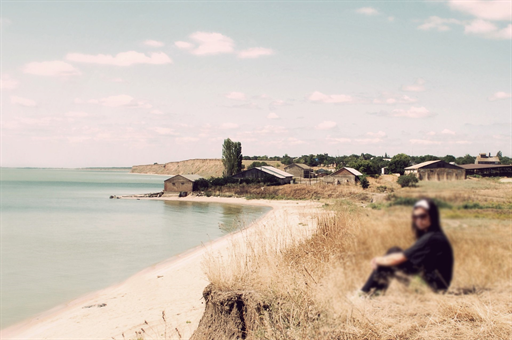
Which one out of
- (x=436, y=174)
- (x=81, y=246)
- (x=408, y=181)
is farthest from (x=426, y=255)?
(x=81, y=246)

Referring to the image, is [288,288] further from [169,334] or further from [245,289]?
[169,334]

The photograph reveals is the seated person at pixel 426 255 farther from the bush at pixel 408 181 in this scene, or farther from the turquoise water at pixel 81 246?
the turquoise water at pixel 81 246

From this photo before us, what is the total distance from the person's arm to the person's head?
0.15m

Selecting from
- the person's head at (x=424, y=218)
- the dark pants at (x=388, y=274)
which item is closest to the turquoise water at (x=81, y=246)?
the dark pants at (x=388, y=274)

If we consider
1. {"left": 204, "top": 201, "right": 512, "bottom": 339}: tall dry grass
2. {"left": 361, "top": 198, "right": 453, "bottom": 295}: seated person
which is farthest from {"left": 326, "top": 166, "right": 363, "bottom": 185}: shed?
{"left": 361, "top": 198, "right": 453, "bottom": 295}: seated person

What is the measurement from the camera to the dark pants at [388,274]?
2.06 m

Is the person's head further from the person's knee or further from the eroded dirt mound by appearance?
the eroded dirt mound

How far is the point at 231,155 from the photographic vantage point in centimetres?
10500

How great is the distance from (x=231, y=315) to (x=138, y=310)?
28.1 ft

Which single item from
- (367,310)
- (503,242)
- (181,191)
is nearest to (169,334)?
(367,310)

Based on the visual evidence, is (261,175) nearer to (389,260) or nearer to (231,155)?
(231,155)

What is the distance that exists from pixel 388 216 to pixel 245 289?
642 cm

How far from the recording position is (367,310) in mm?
6328

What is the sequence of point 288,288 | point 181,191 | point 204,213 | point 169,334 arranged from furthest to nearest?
point 181,191 < point 204,213 < point 169,334 < point 288,288
